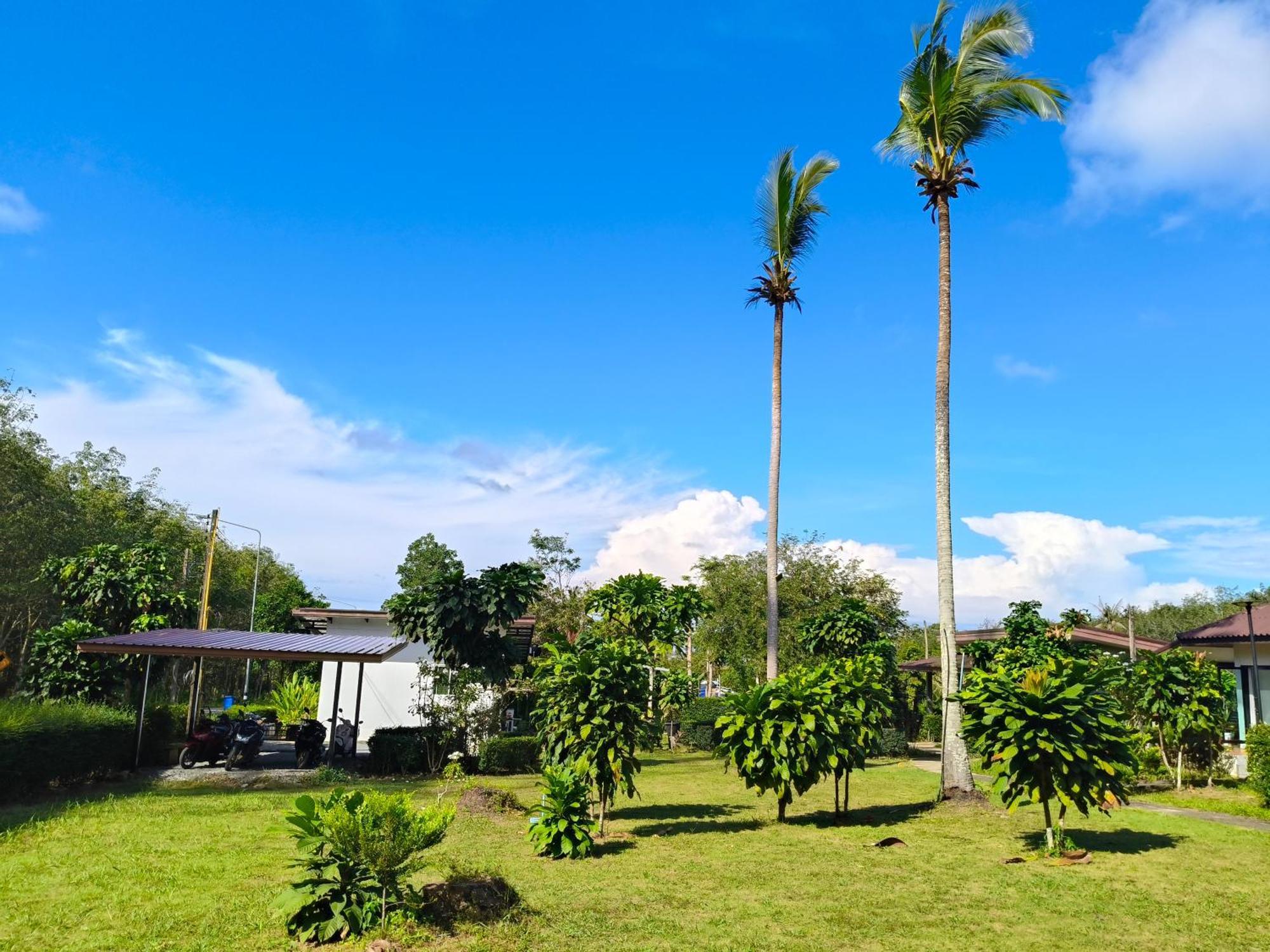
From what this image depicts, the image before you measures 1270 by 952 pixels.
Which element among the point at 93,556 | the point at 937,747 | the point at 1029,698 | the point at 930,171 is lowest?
the point at 937,747

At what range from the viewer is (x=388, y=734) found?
2044cm

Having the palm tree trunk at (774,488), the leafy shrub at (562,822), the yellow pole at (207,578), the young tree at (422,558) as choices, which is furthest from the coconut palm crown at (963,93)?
the young tree at (422,558)

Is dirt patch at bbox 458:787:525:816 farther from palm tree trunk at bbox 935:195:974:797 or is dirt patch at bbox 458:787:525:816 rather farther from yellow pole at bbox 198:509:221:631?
yellow pole at bbox 198:509:221:631

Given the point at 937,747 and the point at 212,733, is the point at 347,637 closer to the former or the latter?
the point at 212,733

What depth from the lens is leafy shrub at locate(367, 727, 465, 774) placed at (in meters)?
20.0

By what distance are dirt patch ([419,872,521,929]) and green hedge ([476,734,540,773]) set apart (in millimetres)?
12477

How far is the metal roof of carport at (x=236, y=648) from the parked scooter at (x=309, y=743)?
208cm

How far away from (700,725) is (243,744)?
16.1 metres

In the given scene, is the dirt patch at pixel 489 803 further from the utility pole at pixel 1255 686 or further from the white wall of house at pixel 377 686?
the utility pole at pixel 1255 686

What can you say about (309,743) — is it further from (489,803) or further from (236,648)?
(489,803)

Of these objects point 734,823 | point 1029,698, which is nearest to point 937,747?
point 734,823

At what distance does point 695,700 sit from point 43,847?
23.6 metres

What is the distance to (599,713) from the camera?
12648 mm

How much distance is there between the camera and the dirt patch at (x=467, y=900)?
761 cm
